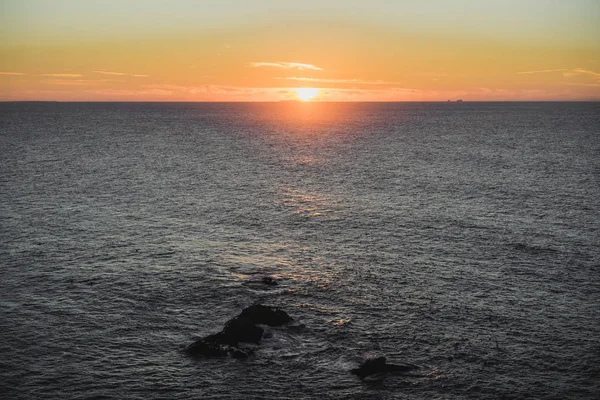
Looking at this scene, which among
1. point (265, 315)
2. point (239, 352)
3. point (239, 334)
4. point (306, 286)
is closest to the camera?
point (239, 352)

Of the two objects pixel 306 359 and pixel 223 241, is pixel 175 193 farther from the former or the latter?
pixel 306 359

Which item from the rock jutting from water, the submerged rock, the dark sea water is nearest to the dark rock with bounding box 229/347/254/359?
the rock jutting from water

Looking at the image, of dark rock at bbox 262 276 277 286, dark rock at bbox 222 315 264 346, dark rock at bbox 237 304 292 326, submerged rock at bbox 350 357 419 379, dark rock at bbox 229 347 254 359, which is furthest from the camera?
dark rock at bbox 262 276 277 286

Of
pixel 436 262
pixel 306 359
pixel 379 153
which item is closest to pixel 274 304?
pixel 306 359

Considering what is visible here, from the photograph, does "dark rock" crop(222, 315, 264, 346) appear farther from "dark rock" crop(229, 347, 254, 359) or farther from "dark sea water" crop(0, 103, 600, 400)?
"dark sea water" crop(0, 103, 600, 400)

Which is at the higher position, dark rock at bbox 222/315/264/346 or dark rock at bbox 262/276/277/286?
dark rock at bbox 262/276/277/286

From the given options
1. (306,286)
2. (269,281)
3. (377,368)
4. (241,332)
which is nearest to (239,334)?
(241,332)

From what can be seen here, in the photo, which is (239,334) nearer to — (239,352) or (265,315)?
(239,352)
